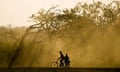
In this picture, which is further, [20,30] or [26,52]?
A: [20,30]

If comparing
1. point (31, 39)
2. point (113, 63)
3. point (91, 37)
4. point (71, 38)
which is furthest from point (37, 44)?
point (113, 63)

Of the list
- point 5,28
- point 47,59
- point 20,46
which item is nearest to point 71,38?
point 47,59

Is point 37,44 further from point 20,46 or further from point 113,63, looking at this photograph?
point 113,63

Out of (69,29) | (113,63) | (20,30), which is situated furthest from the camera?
(20,30)

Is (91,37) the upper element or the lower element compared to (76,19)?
lower

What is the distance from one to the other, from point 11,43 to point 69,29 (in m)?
9.43

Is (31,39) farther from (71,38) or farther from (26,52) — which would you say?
(71,38)

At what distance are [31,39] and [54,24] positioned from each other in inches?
173

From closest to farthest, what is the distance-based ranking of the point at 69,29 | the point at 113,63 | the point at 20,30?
the point at 113,63, the point at 69,29, the point at 20,30

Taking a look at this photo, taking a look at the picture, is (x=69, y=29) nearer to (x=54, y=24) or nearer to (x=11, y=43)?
(x=54, y=24)

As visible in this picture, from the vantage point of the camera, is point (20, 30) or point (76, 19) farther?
point (20, 30)

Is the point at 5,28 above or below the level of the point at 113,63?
above

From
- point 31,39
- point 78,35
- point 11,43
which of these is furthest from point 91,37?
point 11,43

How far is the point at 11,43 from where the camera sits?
166 feet
